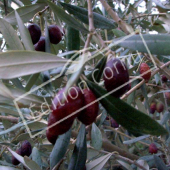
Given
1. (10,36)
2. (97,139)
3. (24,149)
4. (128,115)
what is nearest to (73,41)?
(10,36)

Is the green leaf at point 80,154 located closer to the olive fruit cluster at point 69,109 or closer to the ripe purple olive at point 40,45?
the olive fruit cluster at point 69,109

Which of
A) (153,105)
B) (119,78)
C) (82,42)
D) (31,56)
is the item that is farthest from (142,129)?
(153,105)

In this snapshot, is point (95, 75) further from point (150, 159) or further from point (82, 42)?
point (150, 159)

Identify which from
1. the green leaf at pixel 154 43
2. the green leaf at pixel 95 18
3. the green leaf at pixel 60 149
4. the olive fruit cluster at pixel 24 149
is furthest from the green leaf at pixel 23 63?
the olive fruit cluster at pixel 24 149

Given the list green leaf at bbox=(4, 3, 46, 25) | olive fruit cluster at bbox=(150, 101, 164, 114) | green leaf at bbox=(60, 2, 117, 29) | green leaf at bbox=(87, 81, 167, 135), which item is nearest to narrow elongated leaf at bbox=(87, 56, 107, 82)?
green leaf at bbox=(87, 81, 167, 135)

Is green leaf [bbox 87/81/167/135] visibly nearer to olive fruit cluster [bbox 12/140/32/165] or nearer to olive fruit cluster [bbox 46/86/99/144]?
olive fruit cluster [bbox 46/86/99/144]

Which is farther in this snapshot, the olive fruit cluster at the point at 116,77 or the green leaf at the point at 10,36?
the green leaf at the point at 10,36
